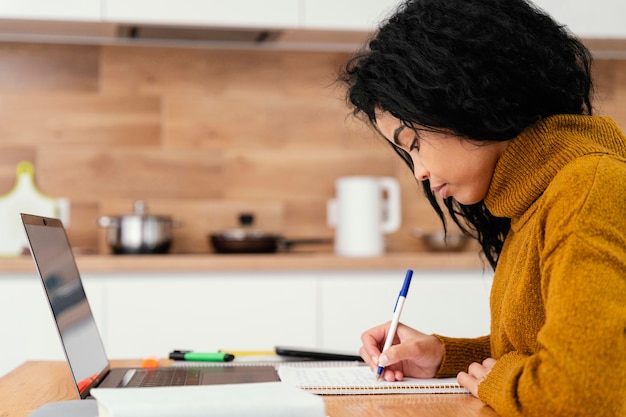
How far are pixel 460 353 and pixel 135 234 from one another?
64.3 inches

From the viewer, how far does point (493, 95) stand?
3.35ft


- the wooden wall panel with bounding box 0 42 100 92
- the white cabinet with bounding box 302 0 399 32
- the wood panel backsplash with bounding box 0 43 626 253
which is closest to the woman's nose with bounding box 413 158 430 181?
the white cabinet with bounding box 302 0 399 32

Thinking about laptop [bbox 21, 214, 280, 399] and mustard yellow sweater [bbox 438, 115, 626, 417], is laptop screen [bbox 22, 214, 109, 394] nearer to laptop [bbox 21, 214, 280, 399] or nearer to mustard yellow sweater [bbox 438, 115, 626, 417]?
laptop [bbox 21, 214, 280, 399]

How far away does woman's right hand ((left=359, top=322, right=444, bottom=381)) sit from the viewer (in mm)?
1177

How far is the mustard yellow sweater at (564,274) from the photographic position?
831 mm

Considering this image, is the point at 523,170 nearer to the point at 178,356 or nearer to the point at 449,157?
the point at 449,157

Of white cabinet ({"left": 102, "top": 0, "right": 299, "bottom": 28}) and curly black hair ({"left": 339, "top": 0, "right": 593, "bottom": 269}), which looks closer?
curly black hair ({"left": 339, "top": 0, "right": 593, "bottom": 269})

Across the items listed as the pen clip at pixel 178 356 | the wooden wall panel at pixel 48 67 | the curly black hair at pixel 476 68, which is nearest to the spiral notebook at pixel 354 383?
the pen clip at pixel 178 356

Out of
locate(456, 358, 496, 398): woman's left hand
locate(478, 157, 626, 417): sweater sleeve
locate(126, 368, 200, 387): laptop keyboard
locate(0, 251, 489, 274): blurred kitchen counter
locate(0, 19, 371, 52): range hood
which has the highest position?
locate(0, 19, 371, 52): range hood

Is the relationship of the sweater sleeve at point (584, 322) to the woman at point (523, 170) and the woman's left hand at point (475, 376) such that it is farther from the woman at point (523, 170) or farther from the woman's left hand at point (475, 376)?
the woman's left hand at point (475, 376)

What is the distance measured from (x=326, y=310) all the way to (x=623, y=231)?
5.80 feet

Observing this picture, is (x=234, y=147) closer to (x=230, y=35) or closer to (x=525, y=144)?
(x=230, y=35)

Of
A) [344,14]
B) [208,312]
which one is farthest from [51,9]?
[208,312]

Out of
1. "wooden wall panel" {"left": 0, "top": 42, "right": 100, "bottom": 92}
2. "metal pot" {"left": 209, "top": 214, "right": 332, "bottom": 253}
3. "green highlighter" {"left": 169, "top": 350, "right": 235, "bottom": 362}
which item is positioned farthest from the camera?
"wooden wall panel" {"left": 0, "top": 42, "right": 100, "bottom": 92}
